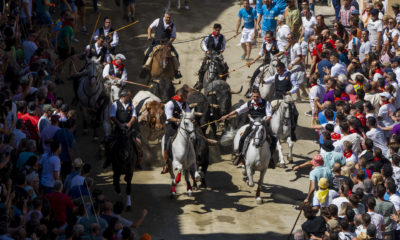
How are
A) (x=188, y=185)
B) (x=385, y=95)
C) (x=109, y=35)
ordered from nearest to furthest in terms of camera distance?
(x=188, y=185)
(x=385, y=95)
(x=109, y=35)

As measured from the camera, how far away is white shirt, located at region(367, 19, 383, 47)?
22.5 metres

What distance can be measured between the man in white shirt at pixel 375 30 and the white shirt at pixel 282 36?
2.31 meters

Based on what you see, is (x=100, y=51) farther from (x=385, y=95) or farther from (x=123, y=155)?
(x=385, y=95)

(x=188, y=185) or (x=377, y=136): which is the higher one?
(x=377, y=136)

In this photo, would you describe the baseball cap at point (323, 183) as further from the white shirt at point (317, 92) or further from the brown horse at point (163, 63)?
the brown horse at point (163, 63)

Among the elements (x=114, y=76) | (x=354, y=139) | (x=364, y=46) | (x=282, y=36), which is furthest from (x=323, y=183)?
(x=282, y=36)

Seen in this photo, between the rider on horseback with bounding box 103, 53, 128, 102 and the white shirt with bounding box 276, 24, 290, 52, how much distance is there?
5.05 meters

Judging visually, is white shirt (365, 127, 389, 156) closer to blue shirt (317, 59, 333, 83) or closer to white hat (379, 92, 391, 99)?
white hat (379, 92, 391, 99)

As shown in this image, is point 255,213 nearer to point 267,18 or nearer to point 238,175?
point 238,175

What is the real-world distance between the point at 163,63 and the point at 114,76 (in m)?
2.16

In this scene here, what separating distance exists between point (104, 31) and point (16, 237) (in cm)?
1222

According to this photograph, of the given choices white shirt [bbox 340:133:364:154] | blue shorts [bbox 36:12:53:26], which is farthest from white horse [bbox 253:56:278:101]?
blue shorts [bbox 36:12:53:26]

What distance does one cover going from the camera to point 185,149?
16688 mm

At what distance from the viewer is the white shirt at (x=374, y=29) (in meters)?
22.5
